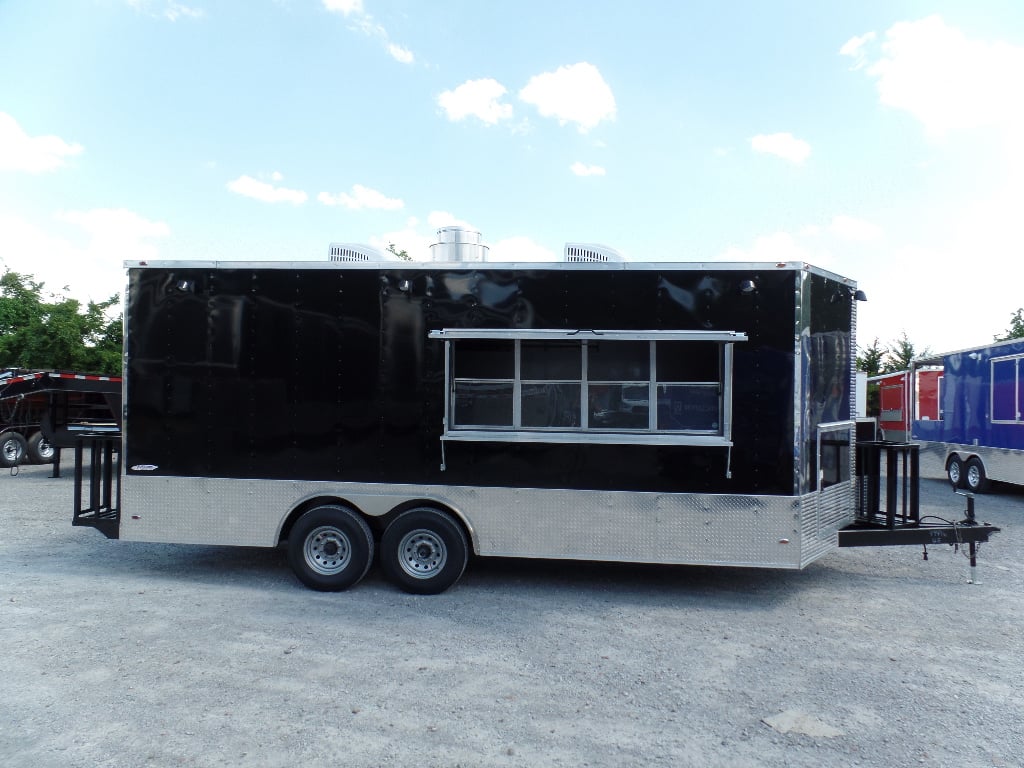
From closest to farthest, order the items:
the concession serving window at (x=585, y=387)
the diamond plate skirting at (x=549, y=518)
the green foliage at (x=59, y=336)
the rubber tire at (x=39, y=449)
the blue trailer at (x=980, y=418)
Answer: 1. the diamond plate skirting at (x=549, y=518)
2. the concession serving window at (x=585, y=387)
3. the blue trailer at (x=980, y=418)
4. the rubber tire at (x=39, y=449)
5. the green foliage at (x=59, y=336)

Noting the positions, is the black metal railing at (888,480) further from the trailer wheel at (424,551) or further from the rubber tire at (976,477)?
the rubber tire at (976,477)

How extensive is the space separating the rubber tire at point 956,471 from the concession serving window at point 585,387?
1004cm

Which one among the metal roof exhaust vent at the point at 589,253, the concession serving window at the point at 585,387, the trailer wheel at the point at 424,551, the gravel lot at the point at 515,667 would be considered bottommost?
Answer: the gravel lot at the point at 515,667

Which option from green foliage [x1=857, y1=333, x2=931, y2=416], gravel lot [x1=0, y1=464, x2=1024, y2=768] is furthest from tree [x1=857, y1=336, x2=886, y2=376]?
gravel lot [x1=0, y1=464, x2=1024, y2=768]

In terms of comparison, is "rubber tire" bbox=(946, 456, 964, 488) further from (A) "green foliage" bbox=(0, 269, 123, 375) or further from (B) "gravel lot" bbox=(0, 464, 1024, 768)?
(A) "green foliage" bbox=(0, 269, 123, 375)

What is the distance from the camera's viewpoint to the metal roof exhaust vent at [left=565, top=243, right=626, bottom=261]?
628 cm

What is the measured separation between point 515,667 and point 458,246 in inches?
157

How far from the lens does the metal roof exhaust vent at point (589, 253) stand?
20.6 feet

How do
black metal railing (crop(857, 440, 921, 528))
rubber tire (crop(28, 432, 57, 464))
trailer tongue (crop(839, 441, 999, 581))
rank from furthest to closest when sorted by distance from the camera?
rubber tire (crop(28, 432, 57, 464)) → black metal railing (crop(857, 440, 921, 528)) → trailer tongue (crop(839, 441, 999, 581))

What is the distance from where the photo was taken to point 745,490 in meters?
5.66

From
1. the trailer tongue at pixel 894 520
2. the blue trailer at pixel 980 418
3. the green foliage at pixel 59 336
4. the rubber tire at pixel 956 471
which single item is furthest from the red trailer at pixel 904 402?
the green foliage at pixel 59 336

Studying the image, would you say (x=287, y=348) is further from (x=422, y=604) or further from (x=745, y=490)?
(x=745, y=490)

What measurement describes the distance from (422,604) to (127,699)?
92.4 inches

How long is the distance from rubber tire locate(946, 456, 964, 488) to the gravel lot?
22.6 feet
